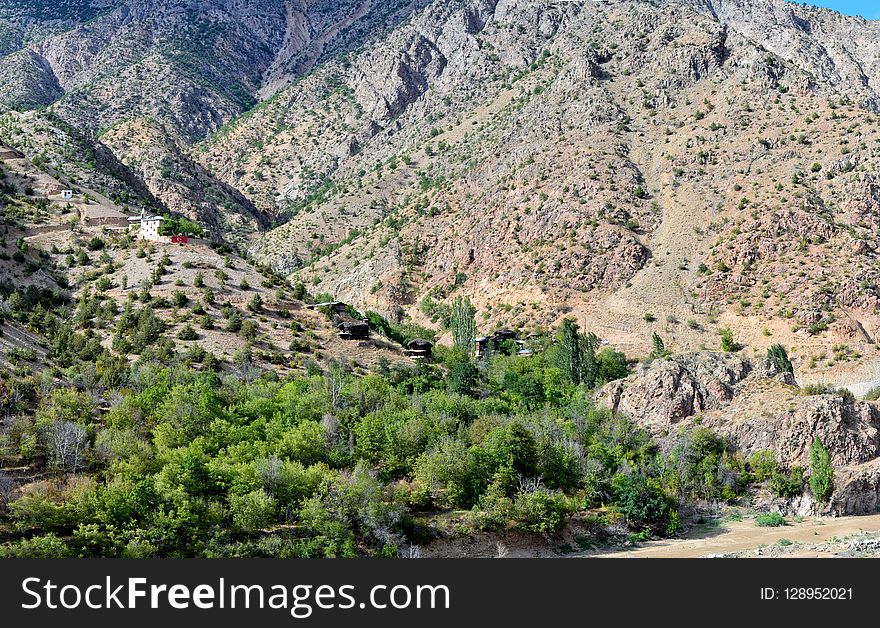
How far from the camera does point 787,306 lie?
87.1 metres

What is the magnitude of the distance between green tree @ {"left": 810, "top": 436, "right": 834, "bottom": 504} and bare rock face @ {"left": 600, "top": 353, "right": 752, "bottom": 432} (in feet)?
27.1

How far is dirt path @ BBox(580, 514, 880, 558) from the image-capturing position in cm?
4544

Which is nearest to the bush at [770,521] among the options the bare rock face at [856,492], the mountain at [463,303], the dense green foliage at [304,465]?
the mountain at [463,303]

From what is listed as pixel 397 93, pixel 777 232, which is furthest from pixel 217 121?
pixel 777 232

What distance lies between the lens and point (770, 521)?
52938 mm

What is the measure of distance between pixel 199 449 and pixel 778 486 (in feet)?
111

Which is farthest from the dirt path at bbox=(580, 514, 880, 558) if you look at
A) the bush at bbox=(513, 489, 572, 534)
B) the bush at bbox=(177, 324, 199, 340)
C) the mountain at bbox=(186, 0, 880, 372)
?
the bush at bbox=(177, 324, 199, 340)

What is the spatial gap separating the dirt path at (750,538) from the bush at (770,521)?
40 cm

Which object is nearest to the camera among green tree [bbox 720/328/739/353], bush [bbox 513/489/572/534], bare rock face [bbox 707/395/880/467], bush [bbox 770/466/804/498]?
bush [bbox 513/489/572/534]

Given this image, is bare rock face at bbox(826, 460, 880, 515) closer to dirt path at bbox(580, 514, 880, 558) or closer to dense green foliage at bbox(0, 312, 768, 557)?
dirt path at bbox(580, 514, 880, 558)

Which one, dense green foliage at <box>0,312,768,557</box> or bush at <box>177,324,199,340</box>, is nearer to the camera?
dense green foliage at <box>0,312,768,557</box>

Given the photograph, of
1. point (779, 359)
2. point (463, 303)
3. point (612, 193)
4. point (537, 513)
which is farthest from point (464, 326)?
point (537, 513)

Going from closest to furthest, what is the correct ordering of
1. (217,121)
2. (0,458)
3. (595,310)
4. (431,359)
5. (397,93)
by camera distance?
(0,458) → (431,359) → (595,310) → (397,93) → (217,121)

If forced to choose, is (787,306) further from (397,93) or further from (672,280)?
(397,93)
